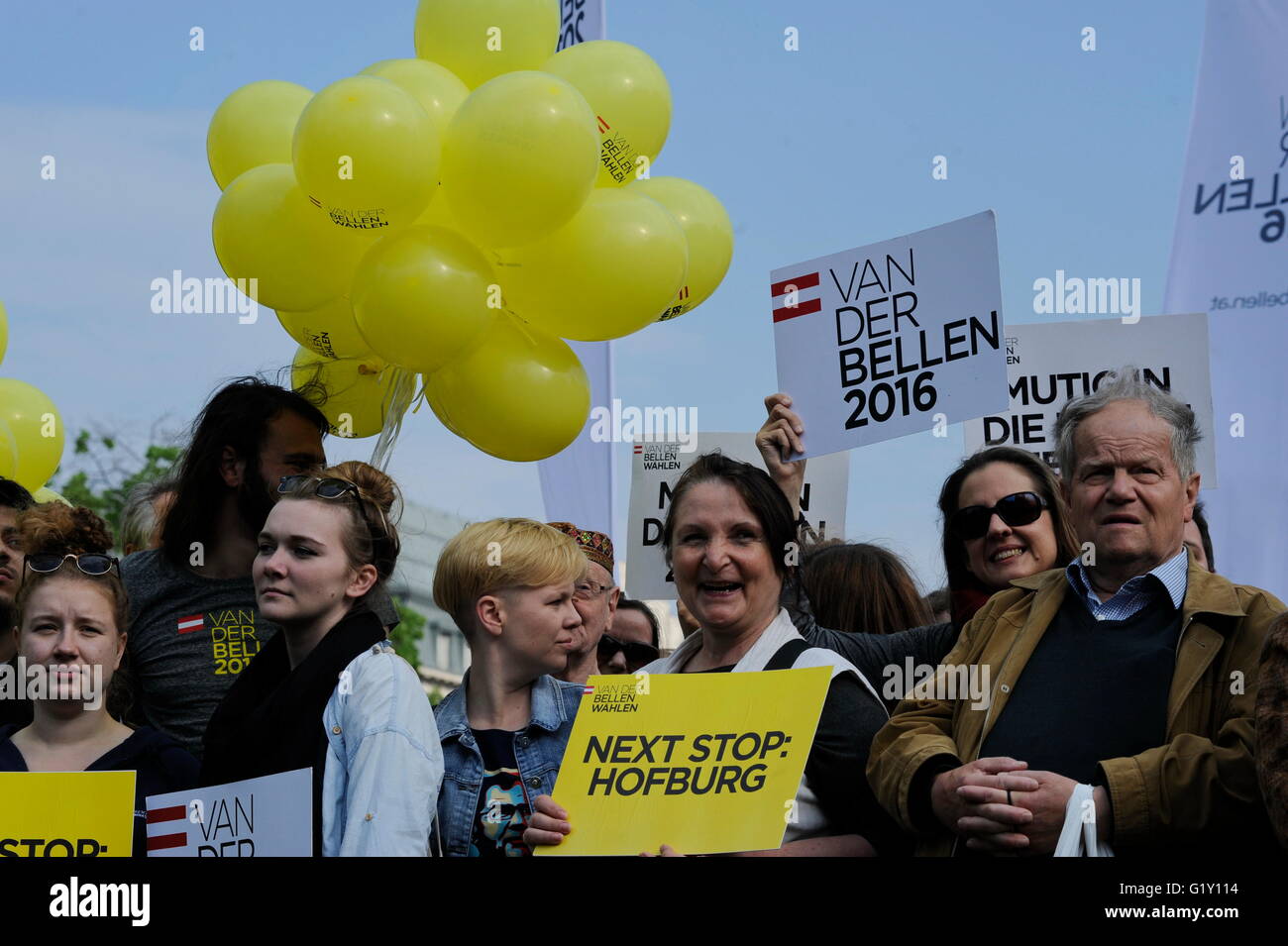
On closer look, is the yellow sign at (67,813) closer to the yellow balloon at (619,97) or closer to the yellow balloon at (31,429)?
the yellow balloon at (619,97)

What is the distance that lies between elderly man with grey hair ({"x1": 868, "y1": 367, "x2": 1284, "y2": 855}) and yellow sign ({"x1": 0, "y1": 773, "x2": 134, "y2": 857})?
1725mm

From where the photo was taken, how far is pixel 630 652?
5.87 meters

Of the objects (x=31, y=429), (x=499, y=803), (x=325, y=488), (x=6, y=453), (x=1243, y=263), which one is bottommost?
(x=499, y=803)

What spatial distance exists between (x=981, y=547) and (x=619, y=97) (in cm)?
172

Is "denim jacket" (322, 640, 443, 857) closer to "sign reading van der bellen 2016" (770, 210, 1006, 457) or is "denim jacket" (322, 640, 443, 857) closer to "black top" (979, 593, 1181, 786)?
"black top" (979, 593, 1181, 786)

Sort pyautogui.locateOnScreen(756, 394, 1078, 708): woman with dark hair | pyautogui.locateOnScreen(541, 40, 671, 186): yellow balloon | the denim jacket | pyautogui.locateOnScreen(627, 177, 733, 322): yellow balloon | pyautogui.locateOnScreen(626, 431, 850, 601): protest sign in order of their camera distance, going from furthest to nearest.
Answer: pyautogui.locateOnScreen(626, 431, 850, 601): protest sign → pyautogui.locateOnScreen(627, 177, 733, 322): yellow balloon → pyautogui.locateOnScreen(541, 40, 671, 186): yellow balloon → pyautogui.locateOnScreen(756, 394, 1078, 708): woman with dark hair → the denim jacket

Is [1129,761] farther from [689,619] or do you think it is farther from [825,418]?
[689,619]

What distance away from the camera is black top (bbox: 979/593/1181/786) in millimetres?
3195

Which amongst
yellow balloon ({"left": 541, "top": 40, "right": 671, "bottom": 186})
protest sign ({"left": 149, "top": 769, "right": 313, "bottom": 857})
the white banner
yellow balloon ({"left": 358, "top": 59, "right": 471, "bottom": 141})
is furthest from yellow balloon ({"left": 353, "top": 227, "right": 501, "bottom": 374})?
the white banner

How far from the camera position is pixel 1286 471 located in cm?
614

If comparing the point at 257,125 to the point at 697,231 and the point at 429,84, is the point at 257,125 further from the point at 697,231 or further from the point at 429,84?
the point at 697,231

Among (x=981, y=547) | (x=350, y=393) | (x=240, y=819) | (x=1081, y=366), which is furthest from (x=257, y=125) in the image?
(x=1081, y=366)
